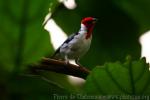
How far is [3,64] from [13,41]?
2cm

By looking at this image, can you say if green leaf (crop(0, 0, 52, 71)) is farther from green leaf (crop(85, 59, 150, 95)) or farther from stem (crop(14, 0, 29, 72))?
green leaf (crop(85, 59, 150, 95))

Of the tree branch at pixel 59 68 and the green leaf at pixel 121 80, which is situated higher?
the tree branch at pixel 59 68

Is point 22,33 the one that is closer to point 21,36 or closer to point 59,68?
point 21,36

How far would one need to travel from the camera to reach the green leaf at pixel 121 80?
1.37ft

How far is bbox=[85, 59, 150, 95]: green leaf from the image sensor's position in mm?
419

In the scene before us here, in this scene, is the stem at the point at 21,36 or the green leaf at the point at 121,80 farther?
the green leaf at the point at 121,80

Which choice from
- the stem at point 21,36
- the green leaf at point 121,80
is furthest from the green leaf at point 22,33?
the green leaf at point 121,80

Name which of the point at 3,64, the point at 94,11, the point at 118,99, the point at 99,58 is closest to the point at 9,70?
the point at 3,64

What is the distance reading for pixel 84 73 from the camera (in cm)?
49

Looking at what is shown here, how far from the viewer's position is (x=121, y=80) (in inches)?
17.0

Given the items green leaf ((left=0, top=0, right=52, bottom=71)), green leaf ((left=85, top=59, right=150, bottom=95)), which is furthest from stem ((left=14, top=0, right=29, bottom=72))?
green leaf ((left=85, top=59, right=150, bottom=95))

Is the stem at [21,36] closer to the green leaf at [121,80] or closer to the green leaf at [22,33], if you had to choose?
the green leaf at [22,33]

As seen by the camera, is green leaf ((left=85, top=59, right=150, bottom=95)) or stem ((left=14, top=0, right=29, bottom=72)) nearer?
stem ((left=14, top=0, right=29, bottom=72))

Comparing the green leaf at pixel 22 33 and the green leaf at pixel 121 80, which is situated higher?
the green leaf at pixel 22 33
